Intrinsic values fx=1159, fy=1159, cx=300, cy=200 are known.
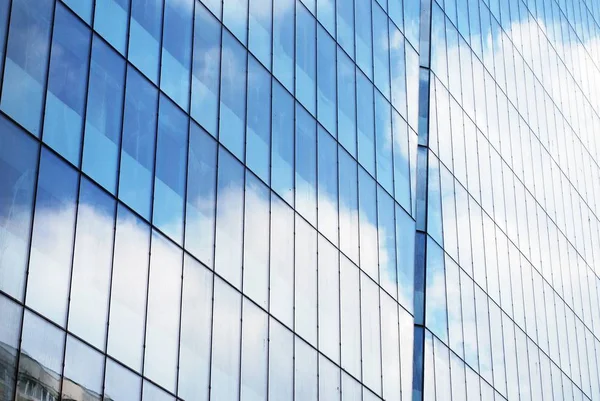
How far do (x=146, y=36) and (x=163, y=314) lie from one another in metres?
7.14

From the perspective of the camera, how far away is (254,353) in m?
30.2

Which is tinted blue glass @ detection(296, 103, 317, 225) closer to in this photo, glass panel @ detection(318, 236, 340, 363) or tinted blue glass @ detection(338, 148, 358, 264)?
glass panel @ detection(318, 236, 340, 363)

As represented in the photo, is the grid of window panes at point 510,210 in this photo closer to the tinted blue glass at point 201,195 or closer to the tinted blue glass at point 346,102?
the tinted blue glass at point 346,102

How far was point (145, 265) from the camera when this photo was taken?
26.4 m

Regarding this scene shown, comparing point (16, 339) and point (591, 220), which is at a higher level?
point (591, 220)

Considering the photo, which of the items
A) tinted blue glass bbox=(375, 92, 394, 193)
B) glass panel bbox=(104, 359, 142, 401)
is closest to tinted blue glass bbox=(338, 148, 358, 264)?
tinted blue glass bbox=(375, 92, 394, 193)

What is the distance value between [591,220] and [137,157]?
4230 cm

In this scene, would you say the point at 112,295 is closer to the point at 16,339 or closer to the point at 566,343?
the point at 16,339

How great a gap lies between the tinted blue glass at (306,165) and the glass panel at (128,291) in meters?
8.61

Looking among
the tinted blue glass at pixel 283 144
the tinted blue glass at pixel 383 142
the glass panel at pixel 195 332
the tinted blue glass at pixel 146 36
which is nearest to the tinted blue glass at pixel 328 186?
the tinted blue glass at pixel 283 144

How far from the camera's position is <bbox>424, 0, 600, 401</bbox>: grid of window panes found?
44.6 meters

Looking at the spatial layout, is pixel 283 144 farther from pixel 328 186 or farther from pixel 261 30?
pixel 261 30

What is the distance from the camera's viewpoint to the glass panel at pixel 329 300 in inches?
1336

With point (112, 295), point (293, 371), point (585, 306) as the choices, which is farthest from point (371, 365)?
point (585, 306)
